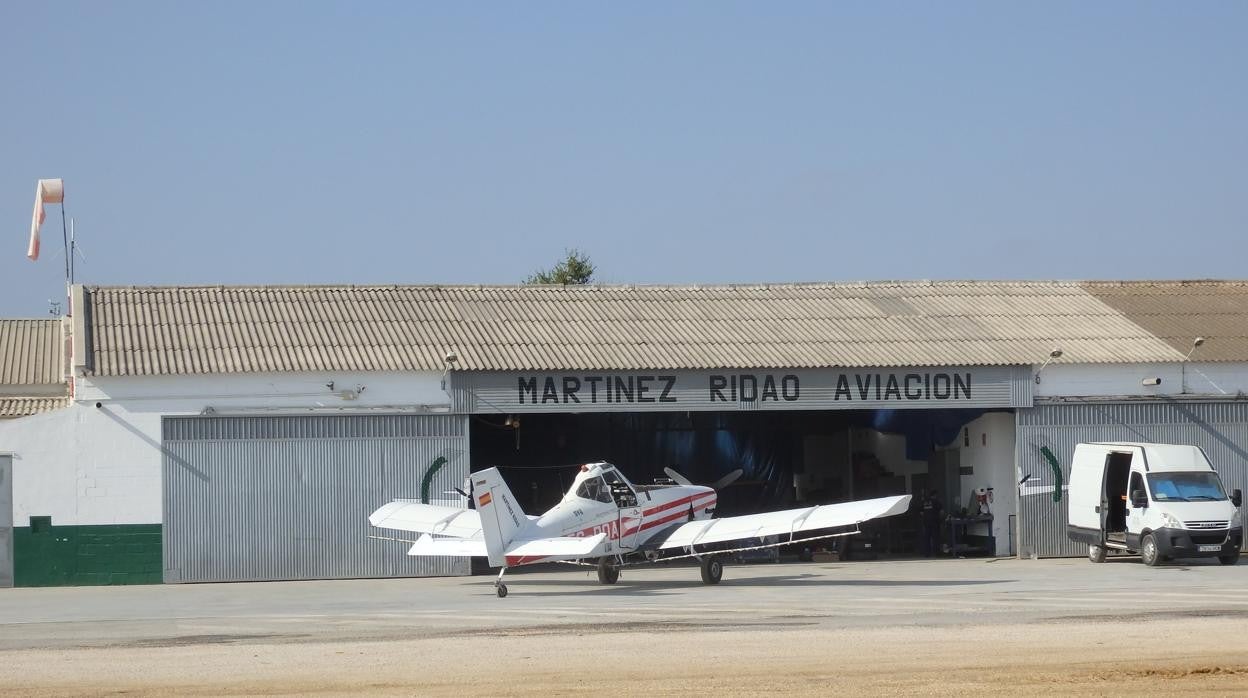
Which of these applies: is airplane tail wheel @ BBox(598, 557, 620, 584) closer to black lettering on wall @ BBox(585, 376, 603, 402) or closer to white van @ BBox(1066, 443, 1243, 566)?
black lettering on wall @ BBox(585, 376, 603, 402)

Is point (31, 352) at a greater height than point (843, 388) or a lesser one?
greater

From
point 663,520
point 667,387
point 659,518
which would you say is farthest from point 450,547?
point 667,387

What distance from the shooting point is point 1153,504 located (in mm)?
25938

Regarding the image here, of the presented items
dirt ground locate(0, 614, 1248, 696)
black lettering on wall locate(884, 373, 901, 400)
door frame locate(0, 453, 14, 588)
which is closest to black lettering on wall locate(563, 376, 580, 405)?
black lettering on wall locate(884, 373, 901, 400)

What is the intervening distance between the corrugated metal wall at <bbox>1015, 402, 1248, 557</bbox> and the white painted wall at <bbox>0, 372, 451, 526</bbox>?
532 inches

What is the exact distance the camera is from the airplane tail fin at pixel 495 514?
20906 mm

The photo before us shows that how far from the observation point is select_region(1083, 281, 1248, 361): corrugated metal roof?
101 feet

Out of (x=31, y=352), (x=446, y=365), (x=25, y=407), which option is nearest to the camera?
(x=446, y=365)

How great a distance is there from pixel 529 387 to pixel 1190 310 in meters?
15.1

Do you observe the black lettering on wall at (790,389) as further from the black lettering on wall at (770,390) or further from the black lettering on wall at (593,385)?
the black lettering on wall at (593,385)

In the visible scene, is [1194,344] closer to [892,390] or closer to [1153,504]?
[1153,504]

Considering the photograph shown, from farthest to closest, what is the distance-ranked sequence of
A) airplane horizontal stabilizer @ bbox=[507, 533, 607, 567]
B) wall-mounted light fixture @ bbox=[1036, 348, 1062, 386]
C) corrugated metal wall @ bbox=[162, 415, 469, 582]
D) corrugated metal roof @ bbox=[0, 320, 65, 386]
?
corrugated metal roof @ bbox=[0, 320, 65, 386] → wall-mounted light fixture @ bbox=[1036, 348, 1062, 386] → corrugated metal wall @ bbox=[162, 415, 469, 582] → airplane horizontal stabilizer @ bbox=[507, 533, 607, 567]

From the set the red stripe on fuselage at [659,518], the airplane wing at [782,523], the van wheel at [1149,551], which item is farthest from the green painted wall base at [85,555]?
the van wheel at [1149,551]

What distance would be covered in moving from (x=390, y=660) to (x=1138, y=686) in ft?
22.0
